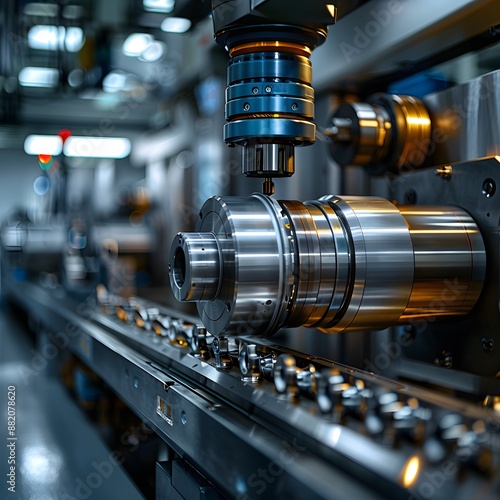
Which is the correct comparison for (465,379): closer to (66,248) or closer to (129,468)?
(129,468)

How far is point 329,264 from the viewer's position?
59 centimetres

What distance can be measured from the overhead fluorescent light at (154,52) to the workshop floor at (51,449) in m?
1.62

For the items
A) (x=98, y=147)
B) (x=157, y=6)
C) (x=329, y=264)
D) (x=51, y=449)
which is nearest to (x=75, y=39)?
(x=157, y=6)

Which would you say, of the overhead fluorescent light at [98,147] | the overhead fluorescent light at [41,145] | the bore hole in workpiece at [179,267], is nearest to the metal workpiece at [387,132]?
the bore hole in workpiece at [179,267]

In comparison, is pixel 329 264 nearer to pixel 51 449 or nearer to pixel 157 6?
pixel 51 449

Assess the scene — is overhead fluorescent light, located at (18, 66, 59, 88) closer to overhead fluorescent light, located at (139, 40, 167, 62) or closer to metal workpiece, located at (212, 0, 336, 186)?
overhead fluorescent light, located at (139, 40, 167, 62)

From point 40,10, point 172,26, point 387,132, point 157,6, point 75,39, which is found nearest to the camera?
→ point 387,132

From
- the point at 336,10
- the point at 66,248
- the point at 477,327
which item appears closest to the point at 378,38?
the point at 336,10

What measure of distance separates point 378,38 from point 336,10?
0.35 meters

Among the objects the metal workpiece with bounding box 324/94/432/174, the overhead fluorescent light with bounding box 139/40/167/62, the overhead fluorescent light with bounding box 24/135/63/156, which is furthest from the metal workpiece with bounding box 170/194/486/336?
the overhead fluorescent light with bounding box 24/135/63/156

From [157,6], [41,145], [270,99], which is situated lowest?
[270,99]

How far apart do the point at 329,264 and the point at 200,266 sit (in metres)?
0.12

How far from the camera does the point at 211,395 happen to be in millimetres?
589

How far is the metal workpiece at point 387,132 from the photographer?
0.87 meters
